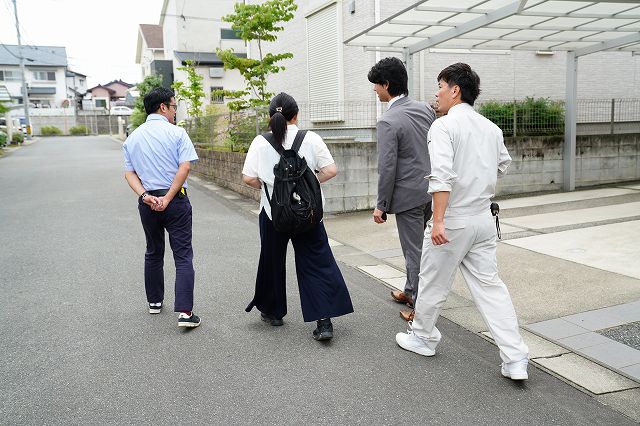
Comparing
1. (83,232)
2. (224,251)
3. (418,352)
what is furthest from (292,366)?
(83,232)

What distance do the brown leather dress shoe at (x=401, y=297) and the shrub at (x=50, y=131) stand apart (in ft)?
183

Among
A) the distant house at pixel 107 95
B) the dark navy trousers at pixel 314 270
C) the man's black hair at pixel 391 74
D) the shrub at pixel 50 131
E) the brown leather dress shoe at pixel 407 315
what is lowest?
the brown leather dress shoe at pixel 407 315

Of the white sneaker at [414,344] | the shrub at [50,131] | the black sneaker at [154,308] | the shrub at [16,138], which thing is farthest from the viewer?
the shrub at [50,131]

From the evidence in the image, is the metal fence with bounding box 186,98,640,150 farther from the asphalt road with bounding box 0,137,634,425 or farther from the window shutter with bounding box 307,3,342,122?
the asphalt road with bounding box 0,137,634,425

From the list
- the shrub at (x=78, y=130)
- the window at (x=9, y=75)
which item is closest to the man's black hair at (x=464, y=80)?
the shrub at (x=78, y=130)

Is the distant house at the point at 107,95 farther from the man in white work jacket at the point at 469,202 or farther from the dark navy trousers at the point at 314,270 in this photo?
the man in white work jacket at the point at 469,202

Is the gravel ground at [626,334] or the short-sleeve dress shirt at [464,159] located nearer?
the short-sleeve dress shirt at [464,159]

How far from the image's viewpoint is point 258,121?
1090cm

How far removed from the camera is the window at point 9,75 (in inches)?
2402

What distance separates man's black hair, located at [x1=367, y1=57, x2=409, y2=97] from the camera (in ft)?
14.1

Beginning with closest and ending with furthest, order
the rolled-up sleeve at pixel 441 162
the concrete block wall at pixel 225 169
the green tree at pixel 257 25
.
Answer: the rolled-up sleeve at pixel 441 162, the concrete block wall at pixel 225 169, the green tree at pixel 257 25

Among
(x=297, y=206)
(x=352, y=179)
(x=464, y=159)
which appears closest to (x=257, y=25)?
(x=352, y=179)

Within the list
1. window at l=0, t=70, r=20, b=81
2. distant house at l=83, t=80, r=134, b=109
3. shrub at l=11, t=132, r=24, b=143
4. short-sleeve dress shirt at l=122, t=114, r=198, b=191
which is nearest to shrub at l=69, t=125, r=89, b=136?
→ window at l=0, t=70, r=20, b=81

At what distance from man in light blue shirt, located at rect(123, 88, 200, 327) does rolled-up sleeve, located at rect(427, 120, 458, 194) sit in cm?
196
